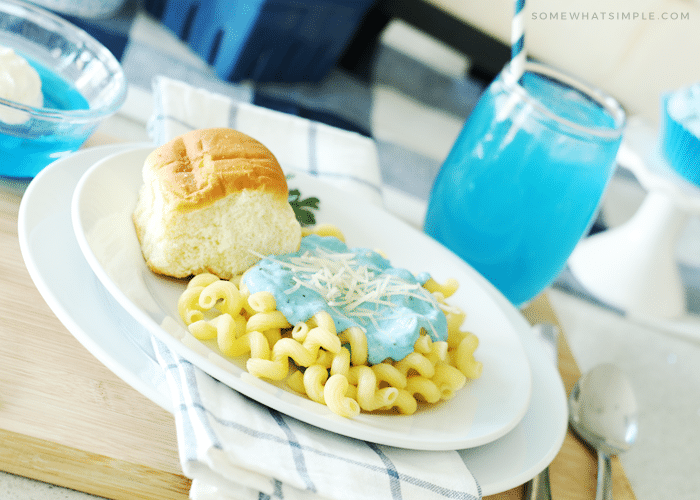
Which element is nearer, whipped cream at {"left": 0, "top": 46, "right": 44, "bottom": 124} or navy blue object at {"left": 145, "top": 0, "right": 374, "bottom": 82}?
whipped cream at {"left": 0, "top": 46, "right": 44, "bottom": 124}

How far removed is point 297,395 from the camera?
1.90 ft

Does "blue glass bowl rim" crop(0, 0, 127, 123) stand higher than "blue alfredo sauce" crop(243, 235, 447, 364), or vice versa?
"blue alfredo sauce" crop(243, 235, 447, 364)

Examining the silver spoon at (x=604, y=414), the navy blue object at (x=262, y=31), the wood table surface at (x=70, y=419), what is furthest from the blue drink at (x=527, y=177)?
the navy blue object at (x=262, y=31)

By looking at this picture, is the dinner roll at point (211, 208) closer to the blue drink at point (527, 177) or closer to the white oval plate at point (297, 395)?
the white oval plate at point (297, 395)

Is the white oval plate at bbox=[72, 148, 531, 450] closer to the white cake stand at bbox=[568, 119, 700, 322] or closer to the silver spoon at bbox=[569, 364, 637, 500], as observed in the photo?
the silver spoon at bbox=[569, 364, 637, 500]

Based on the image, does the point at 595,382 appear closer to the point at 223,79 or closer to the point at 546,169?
the point at 546,169

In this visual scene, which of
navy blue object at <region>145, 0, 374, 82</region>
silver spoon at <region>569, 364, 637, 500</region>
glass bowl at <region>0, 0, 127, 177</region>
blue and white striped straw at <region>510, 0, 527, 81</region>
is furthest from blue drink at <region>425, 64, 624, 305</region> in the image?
navy blue object at <region>145, 0, 374, 82</region>

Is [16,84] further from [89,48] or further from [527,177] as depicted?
[527,177]

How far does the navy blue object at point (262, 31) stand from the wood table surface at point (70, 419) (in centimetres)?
130

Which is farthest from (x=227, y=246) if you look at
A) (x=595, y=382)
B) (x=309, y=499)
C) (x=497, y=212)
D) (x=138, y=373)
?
(x=595, y=382)

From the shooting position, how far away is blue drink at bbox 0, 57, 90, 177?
72cm

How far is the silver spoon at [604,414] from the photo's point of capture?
0.77 m

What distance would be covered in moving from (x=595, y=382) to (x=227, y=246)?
1.83 ft

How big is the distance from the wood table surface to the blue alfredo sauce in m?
0.17
